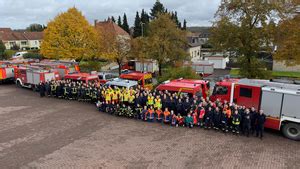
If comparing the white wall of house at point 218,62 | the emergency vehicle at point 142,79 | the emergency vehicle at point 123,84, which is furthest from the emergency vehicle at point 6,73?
the white wall of house at point 218,62

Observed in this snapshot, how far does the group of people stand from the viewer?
12.1 meters

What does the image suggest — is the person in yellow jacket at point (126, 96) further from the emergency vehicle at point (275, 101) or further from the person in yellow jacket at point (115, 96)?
the emergency vehicle at point (275, 101)

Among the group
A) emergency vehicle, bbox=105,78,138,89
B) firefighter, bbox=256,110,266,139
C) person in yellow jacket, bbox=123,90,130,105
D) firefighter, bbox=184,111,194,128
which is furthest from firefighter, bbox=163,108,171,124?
firefighter, bbox=256,110,266,139

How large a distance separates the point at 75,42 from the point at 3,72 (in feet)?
28.7

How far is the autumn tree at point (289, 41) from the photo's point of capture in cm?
1602

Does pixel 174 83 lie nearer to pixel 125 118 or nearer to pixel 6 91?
pixel 125 118

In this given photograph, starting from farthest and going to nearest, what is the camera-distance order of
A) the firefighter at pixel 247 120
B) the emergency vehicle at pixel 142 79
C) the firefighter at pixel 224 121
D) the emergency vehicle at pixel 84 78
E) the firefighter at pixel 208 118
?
the emergency vehicle at pixel 84 78 → the emergency vehicle at pixel 142 79 → the firefighter at pixel 208 118 → the firefighter at pixel 224 121 → the firefighter at pixel 247 120

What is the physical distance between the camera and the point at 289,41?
1616cm

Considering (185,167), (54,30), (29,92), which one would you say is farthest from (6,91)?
(185,167)

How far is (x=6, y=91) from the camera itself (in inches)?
927

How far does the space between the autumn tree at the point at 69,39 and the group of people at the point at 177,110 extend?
12.8 m

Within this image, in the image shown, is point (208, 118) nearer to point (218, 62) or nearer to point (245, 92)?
point (245, 92)

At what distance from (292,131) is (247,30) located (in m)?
9.08

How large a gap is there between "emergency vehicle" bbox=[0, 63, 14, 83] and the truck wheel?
2598 centimetres
